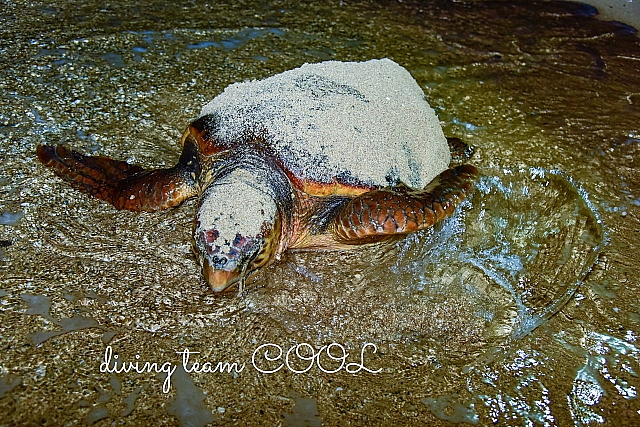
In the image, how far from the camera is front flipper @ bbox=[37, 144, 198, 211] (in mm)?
2791

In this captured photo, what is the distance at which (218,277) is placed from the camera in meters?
2.21

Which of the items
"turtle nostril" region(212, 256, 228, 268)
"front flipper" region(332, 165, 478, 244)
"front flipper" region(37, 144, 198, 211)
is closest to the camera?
"turtle nostril" region(212, 256, 228, 268)

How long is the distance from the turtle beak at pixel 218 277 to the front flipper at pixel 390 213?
1.95ft

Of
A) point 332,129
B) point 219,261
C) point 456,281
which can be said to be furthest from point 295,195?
point 456,281

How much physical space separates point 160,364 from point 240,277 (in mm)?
448

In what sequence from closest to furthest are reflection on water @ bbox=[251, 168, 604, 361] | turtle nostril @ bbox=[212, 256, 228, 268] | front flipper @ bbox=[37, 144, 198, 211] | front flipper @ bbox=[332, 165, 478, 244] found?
turtle nostril @ bbox=[212, 256, 228, 268] → reflection on water @ bbox=[251, 168, 604, 361] → front flipper @ bbox=[332, 165, 478, 244] → front flipper @ bbox=[37, 144, 198, 211]

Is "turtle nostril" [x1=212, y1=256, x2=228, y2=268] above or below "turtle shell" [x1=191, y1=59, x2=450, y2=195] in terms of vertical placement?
below

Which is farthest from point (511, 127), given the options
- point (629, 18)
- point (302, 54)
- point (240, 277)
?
point (629, 18)

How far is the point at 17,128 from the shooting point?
3348 mm

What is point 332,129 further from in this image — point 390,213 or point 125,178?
point 125,178

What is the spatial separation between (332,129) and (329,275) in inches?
27.2

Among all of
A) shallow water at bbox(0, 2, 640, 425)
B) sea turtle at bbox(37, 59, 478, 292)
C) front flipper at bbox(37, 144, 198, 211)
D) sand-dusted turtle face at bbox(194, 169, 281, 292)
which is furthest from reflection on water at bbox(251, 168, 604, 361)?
front flipper at bbox(37, 144, 198, 211)

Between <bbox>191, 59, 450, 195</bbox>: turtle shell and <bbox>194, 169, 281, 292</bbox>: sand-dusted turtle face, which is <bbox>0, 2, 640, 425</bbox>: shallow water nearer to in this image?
<bbox>194, 169, 281, 292</bbox>: sand-dusted turtle face

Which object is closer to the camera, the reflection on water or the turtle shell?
the reflection on water
